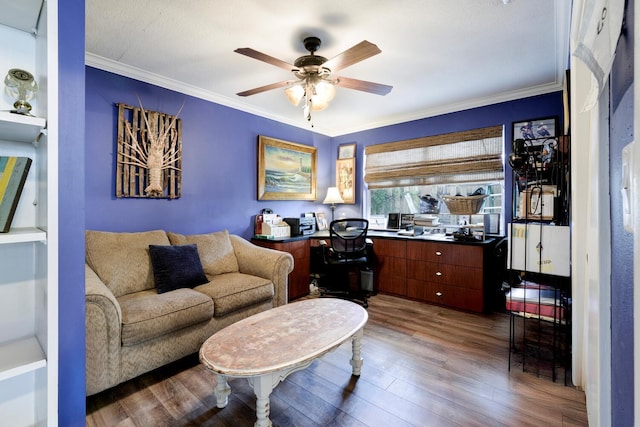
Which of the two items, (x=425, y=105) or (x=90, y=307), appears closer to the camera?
(x=90, y=307)

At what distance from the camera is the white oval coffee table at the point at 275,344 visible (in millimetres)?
1404

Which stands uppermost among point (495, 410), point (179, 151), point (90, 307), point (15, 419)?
point (179, 151)

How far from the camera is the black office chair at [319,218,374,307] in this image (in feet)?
11.2

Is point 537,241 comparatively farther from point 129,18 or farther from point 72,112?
point 129,18

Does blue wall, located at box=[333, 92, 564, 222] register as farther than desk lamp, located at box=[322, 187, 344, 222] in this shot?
No

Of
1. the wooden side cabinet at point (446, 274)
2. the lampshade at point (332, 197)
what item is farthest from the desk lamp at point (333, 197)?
the wooden side cabinet at point (446, 274)

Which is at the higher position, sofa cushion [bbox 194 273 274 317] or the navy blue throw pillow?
the navy blue throw pillow

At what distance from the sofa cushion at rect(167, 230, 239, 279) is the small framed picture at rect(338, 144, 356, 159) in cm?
250

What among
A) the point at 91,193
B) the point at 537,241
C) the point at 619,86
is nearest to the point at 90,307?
the point at 91,193

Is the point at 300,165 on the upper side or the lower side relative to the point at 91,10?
lower

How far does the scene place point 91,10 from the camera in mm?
1928

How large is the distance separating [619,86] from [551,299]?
6.67 feet

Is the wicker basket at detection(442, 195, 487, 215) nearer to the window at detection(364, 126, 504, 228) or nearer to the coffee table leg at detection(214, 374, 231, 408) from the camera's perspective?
the window at detection(364, 126, 504, 228)

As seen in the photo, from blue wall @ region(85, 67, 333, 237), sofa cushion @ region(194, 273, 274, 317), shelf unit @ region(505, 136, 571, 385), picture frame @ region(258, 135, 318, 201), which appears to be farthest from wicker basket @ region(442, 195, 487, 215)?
sofa cushion @ region(194, 273, 274, 317)
